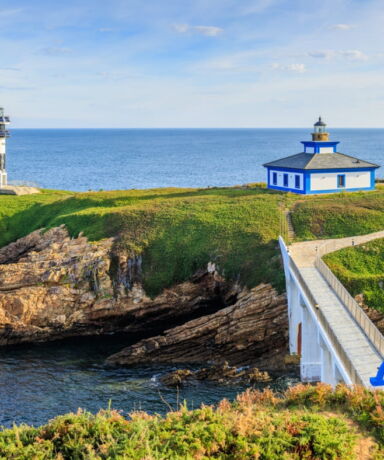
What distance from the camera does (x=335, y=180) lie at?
59375mm

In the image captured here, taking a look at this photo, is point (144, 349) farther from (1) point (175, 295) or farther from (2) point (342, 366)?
(2) point (342, 366)

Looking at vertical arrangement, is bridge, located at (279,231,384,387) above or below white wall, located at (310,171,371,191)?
below

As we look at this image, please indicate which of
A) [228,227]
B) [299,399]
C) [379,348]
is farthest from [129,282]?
[299,399]

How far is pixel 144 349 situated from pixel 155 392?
5.63m

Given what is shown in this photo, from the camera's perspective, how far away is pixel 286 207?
53.6m

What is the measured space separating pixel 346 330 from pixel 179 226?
84.8 feet

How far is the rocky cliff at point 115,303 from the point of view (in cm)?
3953

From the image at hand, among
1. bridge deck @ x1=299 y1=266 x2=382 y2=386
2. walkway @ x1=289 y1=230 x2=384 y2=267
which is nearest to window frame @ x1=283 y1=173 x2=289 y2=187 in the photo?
walkway @ x1=289 y1=230 x2=384 y2=267

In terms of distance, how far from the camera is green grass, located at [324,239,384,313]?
38281mm

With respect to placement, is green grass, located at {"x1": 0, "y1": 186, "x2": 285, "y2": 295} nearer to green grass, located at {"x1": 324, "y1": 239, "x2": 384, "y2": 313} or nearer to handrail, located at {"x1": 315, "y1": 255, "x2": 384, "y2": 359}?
green grass, located at {"x1": 324, "y1": 239, "x2": 384, "y2": 313}

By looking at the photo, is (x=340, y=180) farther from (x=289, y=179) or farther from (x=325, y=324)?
(x=325, y=324)

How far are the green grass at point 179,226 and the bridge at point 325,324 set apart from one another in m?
3.14

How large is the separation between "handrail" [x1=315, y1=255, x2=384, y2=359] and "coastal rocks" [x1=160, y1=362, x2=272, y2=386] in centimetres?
685

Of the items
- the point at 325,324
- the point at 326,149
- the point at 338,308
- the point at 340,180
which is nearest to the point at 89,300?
the point at 338,308
